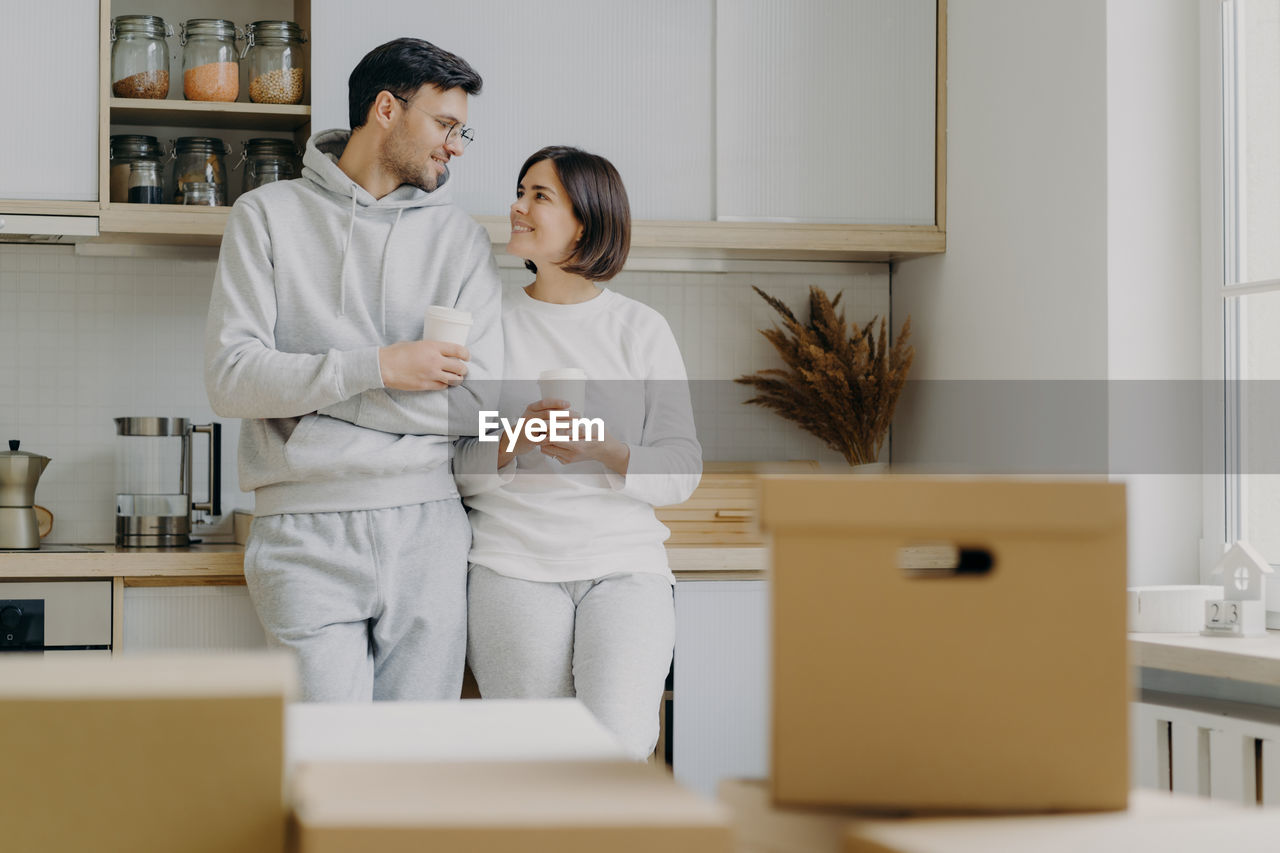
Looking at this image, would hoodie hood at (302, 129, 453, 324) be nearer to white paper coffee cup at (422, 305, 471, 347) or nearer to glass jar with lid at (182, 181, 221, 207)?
white paper coffee cup at (422, 305, 471, 347)

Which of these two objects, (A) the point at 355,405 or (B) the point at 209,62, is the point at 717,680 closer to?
(A) the point at 355,405

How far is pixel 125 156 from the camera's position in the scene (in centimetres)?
265

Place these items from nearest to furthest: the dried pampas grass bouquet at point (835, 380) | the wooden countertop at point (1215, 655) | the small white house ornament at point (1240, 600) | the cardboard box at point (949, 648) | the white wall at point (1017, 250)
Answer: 1. the cardboard box at point (949, 648)
2. the wooden countertop at point (1215, 655)
3. the small white house ornament at point (1240, 600)
4. the white wall at point (1017, 250)
5. the dried pampas grass bouquet at point (835, 380)

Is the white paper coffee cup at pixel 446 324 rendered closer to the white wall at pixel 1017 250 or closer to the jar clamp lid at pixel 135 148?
the jar clamp lid at pixel 135 148

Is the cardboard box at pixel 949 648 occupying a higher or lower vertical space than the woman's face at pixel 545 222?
lower

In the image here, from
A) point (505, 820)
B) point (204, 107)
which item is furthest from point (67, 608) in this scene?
point (505, 820)

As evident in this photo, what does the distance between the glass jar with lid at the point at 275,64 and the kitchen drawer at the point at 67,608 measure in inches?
42.3

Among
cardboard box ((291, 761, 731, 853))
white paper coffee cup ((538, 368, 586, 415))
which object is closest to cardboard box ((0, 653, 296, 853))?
cardboard box ((291, 761, 731, 853))

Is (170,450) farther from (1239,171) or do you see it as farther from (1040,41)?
(1239,171)

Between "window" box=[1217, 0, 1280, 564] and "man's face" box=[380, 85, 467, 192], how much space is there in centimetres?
144

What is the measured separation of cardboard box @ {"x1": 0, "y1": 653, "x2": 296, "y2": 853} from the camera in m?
0.67

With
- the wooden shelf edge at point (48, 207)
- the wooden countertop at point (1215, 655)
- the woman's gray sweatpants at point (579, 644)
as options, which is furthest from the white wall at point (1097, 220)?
the wooden shelf edge at point (48, 207)

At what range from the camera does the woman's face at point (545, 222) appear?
2.18 m

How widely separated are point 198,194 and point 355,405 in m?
0.91
